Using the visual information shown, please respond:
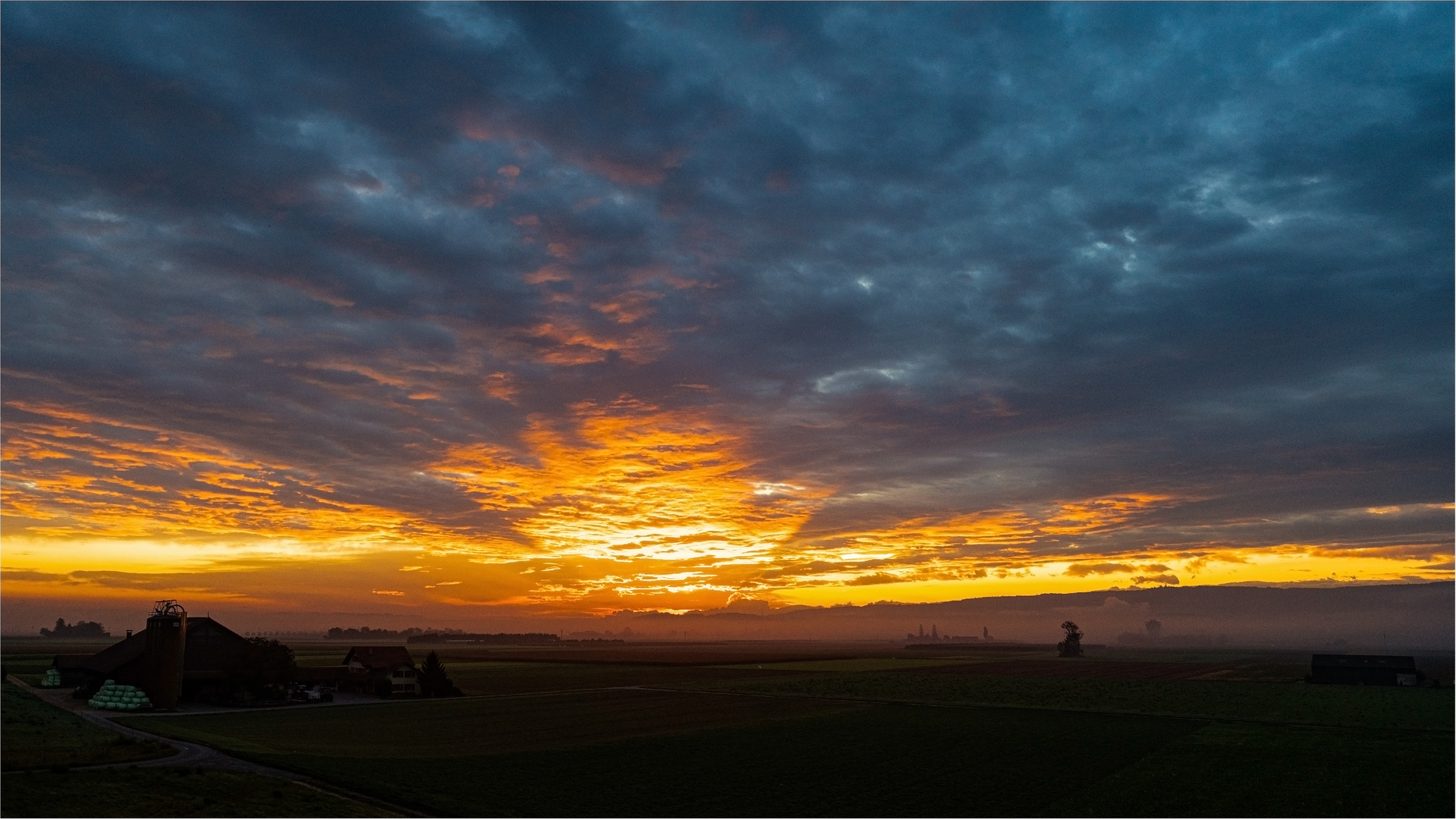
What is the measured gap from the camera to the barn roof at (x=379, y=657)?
112062mm

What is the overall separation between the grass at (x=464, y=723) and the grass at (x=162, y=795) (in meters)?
12.8

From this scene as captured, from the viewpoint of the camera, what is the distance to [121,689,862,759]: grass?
5741 centimetres

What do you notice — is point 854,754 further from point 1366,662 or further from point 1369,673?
point 1366,662

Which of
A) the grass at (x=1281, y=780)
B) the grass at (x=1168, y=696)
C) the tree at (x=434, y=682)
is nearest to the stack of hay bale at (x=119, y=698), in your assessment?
the tree at (x=434, y=682)

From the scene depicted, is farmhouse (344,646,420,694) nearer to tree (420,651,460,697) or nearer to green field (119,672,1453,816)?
tree (420,651,460,697)

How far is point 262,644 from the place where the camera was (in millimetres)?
94188

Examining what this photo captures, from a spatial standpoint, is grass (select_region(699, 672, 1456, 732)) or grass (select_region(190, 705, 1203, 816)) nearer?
grass (select_region(190, 705, 1203, 816))

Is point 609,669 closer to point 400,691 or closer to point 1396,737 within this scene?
point 400,691

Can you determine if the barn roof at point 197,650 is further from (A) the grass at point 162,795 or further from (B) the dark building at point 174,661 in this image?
(A) the grass at point 162,795

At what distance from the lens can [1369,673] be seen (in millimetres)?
141250

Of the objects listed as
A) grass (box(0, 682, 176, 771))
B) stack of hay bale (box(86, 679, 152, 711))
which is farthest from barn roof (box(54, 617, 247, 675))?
grass (box(0, 682, 176, 771))

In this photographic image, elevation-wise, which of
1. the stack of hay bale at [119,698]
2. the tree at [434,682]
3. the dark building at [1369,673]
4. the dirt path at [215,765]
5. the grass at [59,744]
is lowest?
A: the dark building at [1369,673]

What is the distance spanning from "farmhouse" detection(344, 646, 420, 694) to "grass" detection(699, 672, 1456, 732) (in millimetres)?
43945

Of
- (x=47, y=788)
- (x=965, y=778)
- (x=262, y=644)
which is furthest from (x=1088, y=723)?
(x=262, y=644)
